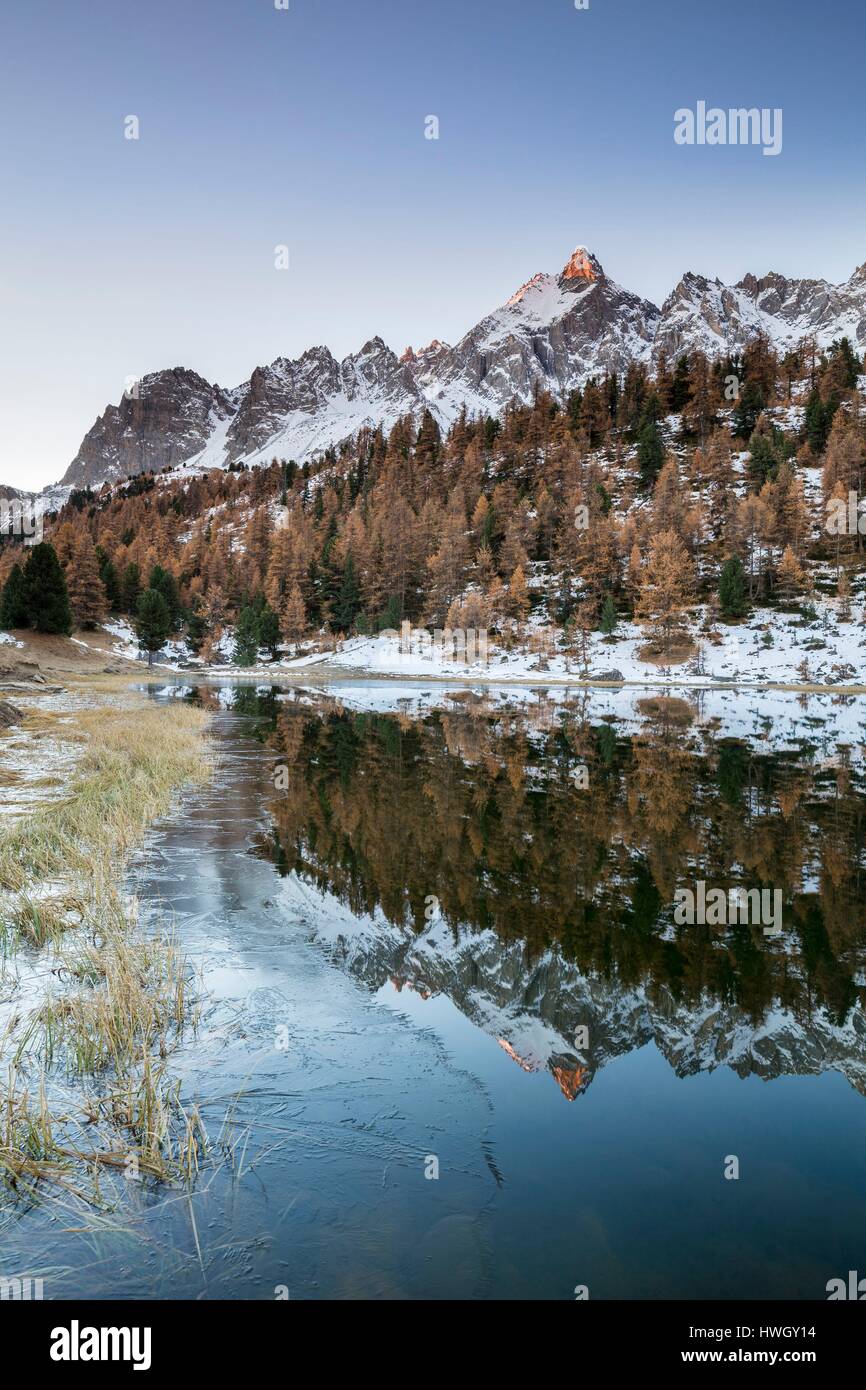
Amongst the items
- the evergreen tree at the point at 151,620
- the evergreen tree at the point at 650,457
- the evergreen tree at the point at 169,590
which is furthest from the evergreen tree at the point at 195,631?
the evergreen tree at the point at 650,457

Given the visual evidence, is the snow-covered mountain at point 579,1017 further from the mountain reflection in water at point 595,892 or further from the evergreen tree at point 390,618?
the evergreen tree at point 390,618

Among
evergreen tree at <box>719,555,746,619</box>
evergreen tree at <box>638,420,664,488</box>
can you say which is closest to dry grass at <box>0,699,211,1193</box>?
evergreen tree at <box>719,555,746,619</box>

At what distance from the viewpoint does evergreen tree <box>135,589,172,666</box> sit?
3765 inches

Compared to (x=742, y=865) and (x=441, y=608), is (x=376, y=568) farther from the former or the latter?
(x=742, y=865)

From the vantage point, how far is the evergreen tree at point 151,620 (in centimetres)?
9562

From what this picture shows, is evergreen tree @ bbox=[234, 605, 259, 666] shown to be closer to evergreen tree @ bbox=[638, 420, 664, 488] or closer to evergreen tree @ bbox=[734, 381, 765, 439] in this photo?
evergreen tree @ bbox=[638, 420, 664, 488]

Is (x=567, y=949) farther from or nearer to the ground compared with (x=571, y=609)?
nearer to the ground

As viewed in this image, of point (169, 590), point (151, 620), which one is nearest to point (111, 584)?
point (169, 590)

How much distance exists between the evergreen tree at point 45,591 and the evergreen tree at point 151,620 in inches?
758

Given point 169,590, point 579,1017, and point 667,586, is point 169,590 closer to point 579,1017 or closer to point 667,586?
point 667,586

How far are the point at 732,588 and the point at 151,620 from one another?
70393 millimetres
